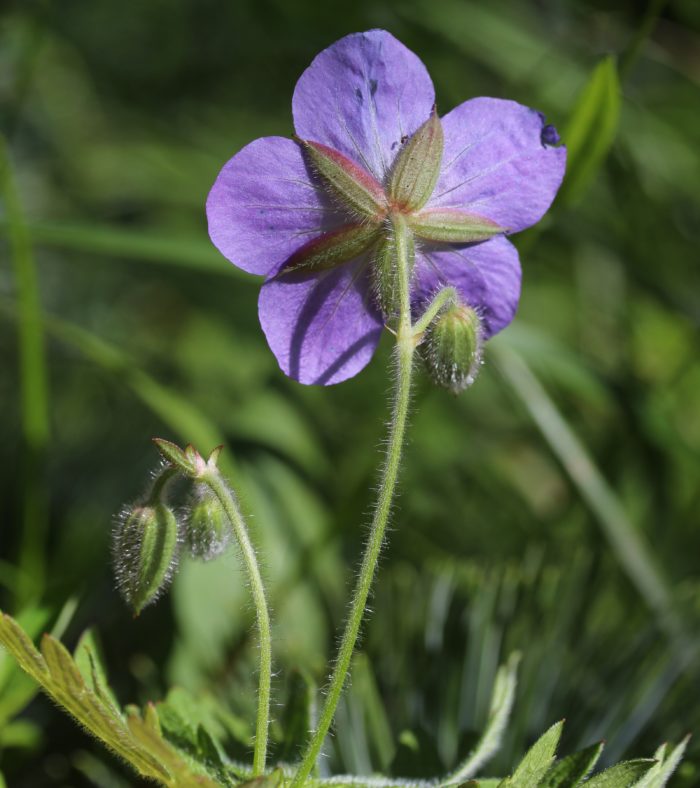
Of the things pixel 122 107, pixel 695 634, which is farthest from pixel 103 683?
pixel 122 107

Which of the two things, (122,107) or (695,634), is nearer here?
(695,634)

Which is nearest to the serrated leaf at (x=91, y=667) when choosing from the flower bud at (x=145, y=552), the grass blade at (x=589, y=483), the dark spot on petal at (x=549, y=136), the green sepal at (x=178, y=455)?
the flower bud at (x=145, y=552)

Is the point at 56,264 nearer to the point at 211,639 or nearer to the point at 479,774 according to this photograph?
the point at 211,639

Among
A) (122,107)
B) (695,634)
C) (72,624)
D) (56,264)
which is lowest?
(56,264)

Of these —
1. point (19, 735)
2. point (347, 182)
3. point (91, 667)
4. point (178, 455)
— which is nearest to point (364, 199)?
point (347, 182)

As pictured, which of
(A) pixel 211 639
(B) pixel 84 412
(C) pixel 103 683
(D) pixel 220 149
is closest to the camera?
(C) pixel 103 683

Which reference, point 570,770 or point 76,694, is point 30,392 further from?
point 570,770
